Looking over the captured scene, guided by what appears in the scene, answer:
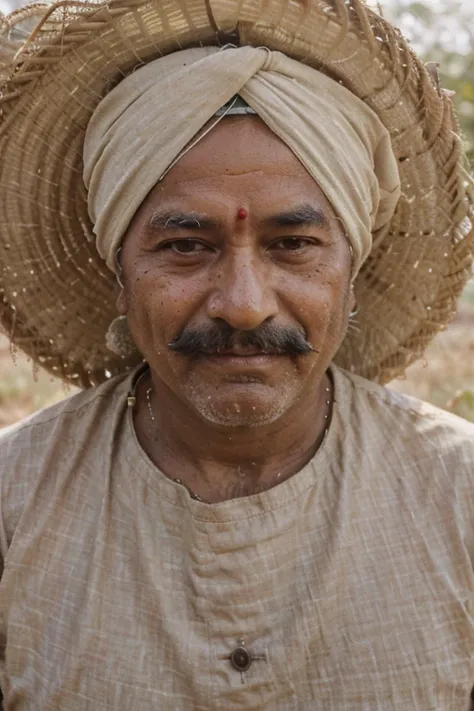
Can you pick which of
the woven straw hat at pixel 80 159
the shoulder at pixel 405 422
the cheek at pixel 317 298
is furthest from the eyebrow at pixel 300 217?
the shoulder at pixel 405 422

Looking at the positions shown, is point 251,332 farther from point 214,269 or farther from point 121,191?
point 121,191

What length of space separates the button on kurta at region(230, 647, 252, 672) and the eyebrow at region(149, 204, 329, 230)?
0.96 m

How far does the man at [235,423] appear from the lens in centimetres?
210

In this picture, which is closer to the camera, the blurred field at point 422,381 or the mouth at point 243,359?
the mouth at point 243,359

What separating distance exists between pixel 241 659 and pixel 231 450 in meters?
0.50

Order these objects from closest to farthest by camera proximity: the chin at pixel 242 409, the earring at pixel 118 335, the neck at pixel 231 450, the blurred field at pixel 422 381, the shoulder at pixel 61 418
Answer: the chin at pixel 242 409 < the neck at pixel 231 450 < the shoulder at pixel 61 418 < the earring at pixel 118 335 < the blurred field at pixel 422 381

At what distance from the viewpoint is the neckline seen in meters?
2.20

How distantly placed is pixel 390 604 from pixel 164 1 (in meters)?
1.49

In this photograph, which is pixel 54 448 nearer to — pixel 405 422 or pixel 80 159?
pixel 80 159

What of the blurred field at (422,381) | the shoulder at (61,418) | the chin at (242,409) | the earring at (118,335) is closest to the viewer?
the chin at (242,409)

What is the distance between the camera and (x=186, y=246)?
216 cm

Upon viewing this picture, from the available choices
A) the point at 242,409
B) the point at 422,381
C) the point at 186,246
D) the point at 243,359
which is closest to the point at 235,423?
the point at 242,409

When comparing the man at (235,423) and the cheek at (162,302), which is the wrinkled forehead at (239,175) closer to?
the man at (235,423)

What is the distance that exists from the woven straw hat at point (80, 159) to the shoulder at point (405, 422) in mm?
309
